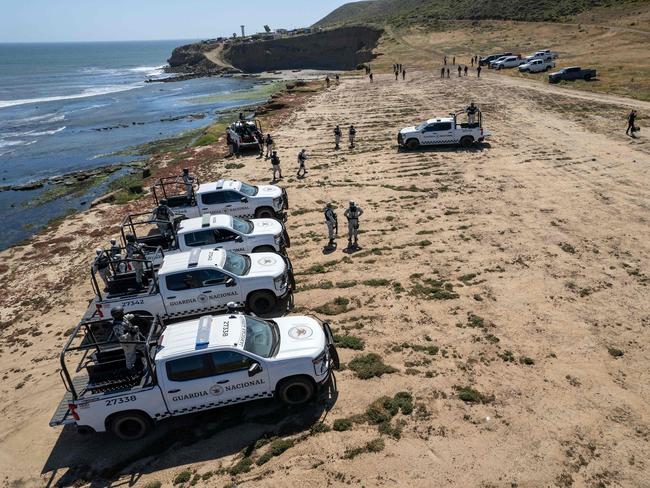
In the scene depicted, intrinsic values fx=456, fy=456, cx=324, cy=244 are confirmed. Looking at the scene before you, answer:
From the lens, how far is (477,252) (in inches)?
631

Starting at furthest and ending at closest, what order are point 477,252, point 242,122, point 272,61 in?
point 272,61
point 242,122
point 477,252

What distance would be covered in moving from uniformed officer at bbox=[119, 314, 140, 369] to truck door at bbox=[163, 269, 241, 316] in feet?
8.20

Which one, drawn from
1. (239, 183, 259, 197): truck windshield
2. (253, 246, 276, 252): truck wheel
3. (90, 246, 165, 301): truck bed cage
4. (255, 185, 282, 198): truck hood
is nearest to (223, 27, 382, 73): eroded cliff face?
(255, 185, 282, 198): truck hood

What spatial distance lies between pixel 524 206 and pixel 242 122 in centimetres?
2087

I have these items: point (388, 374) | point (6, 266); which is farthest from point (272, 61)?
point (388, 374)

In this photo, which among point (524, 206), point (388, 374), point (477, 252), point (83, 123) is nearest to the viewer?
point (388, 374)

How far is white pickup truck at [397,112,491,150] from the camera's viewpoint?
2766 cm

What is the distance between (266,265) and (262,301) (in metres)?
1.09

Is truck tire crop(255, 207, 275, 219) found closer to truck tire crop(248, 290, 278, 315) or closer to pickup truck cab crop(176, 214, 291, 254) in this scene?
pickup truck cab crop(176, 214, 291, 254)

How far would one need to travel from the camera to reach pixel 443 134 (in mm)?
28094

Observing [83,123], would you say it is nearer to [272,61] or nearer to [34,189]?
[34,189]

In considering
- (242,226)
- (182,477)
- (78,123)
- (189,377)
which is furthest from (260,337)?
(78,123)

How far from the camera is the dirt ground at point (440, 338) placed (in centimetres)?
888

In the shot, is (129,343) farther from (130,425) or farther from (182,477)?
(182,477)
